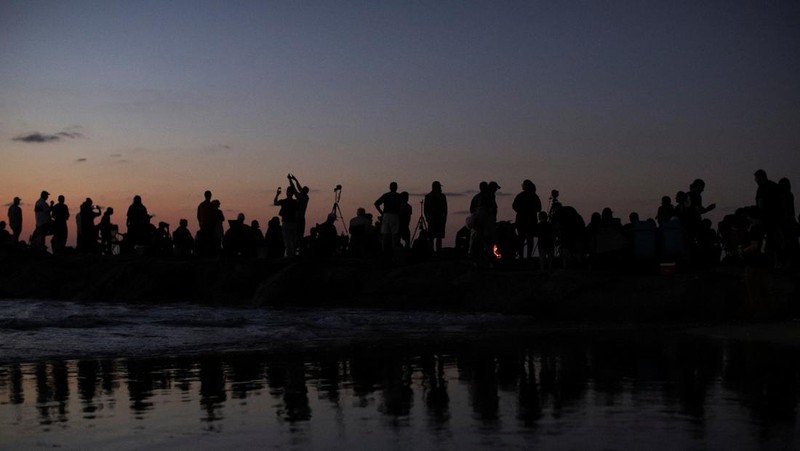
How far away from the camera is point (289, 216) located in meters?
23.7

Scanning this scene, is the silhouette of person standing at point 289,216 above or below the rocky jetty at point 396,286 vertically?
above

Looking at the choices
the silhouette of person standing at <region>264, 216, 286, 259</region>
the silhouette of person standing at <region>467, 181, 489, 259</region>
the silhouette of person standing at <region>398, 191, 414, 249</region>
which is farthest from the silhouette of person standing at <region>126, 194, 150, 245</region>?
the silhouette of person standing at <region>467, 181, 489, 259</region>

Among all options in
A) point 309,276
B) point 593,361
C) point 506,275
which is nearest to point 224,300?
point 309,276

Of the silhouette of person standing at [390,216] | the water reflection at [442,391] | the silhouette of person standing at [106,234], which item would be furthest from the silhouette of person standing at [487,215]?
the silhouette of person standing at [106,234]

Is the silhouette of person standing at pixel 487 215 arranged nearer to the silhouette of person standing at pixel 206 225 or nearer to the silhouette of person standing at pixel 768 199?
the silhouette of person standing at pixel 768 199

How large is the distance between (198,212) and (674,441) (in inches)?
891

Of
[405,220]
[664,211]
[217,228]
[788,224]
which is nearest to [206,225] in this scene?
[217,228]

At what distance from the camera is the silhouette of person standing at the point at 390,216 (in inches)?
848

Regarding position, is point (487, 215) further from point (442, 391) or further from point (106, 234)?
point (106, 234)

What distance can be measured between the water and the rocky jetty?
2.65 meters

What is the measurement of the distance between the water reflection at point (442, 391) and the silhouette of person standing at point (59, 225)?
782 inches

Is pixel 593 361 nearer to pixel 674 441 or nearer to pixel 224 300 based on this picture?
pixel 674 441

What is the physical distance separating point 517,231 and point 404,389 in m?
14.7

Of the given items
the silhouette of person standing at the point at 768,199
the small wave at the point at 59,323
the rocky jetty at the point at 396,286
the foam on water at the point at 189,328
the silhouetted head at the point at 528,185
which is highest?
the silhouetted head at the point at 528,185
